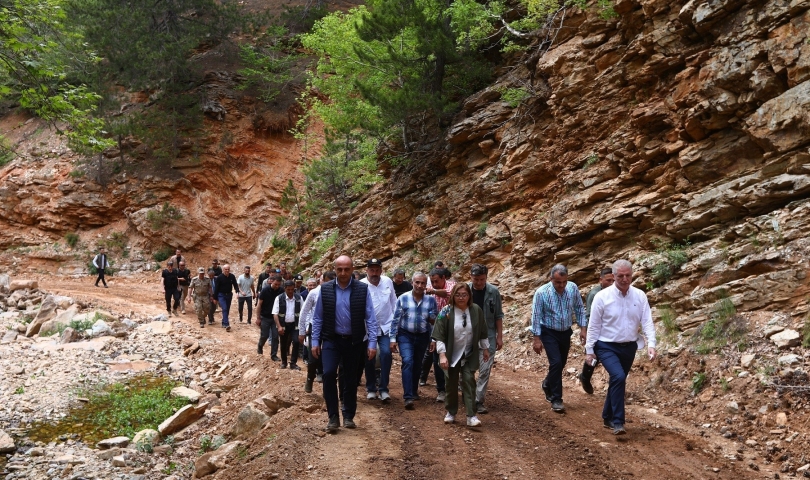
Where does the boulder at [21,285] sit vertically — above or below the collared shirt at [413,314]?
below

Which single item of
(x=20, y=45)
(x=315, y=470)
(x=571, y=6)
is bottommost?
(x=315, y=470)

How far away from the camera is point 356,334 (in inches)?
264

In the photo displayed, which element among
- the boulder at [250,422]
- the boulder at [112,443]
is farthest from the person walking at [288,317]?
the boulder at [112,443]

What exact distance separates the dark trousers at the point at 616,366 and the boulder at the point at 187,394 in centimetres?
755

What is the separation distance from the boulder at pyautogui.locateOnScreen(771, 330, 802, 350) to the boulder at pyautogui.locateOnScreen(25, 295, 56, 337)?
53.7 feet

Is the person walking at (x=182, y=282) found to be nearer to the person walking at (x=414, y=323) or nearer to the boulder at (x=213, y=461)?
the boulder at (x=213, y=461)

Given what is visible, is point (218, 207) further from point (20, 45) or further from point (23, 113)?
point (20, 45)

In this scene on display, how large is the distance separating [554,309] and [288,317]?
5259 millimetres

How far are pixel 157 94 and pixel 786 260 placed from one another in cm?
3172

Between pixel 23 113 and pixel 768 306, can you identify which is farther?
pixel 23 113

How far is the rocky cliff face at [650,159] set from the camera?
28.7 feet

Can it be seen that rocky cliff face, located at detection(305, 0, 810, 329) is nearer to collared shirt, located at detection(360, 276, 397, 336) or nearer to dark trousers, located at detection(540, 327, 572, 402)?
dark trousers, located at detection(540, 327, 572, 402)

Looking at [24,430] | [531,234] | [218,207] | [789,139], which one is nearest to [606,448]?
[789,139]

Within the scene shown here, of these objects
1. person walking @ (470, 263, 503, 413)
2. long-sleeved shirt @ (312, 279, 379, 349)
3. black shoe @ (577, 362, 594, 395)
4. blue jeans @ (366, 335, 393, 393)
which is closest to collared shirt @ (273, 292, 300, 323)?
blue jeans @ (366, 335, 393, 393)
